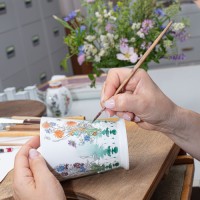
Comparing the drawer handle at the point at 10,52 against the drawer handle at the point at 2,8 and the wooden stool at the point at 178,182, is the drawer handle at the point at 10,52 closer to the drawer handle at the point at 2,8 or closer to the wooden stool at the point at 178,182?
the drawer handle at the point at 2,8

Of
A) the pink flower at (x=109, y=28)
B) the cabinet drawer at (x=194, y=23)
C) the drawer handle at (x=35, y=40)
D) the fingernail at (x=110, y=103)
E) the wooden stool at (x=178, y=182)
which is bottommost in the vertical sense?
the cabinet drawer at (x=194, y=23)

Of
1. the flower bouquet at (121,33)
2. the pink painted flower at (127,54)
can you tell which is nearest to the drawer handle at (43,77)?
the flower bouquet at (121,33)

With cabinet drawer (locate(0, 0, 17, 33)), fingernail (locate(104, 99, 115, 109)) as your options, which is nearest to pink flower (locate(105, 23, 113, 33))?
fingernail (locate(104, 99, 115, 109))

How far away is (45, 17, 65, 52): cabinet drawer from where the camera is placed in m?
3.94

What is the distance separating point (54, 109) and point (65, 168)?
741mm

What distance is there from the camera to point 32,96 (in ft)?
4.91

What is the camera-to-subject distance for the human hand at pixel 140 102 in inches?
27.0

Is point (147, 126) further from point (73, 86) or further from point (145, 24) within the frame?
point (73, 86)

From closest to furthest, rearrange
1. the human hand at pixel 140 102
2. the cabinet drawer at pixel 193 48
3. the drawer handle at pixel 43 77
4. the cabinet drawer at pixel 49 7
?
the human hand at pixel 140 102 → the drawer handle at pixel 43 77 → the cabinet drawer at pixel 49 7 → the cabinet drawer at pixel 193 48

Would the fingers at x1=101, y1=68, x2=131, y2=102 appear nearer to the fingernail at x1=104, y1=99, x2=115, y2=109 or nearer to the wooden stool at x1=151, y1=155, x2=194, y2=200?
the fingernail at x1=104, y1=99, x2=115, y2=109

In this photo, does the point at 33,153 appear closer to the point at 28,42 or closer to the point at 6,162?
the point at 6,162

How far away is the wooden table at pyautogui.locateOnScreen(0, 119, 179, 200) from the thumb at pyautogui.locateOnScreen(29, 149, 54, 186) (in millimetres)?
58

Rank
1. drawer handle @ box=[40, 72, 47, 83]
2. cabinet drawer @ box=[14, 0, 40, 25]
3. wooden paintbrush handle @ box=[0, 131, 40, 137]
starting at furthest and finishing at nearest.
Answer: drawer handle @ box=[40, 72, 47, 83] < cabinet drawer @ box=[14, 0, 40, 25] < wooden paintbrush handle @ box=[0, 131, 40, 137]

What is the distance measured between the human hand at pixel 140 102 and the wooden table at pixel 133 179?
45mm
